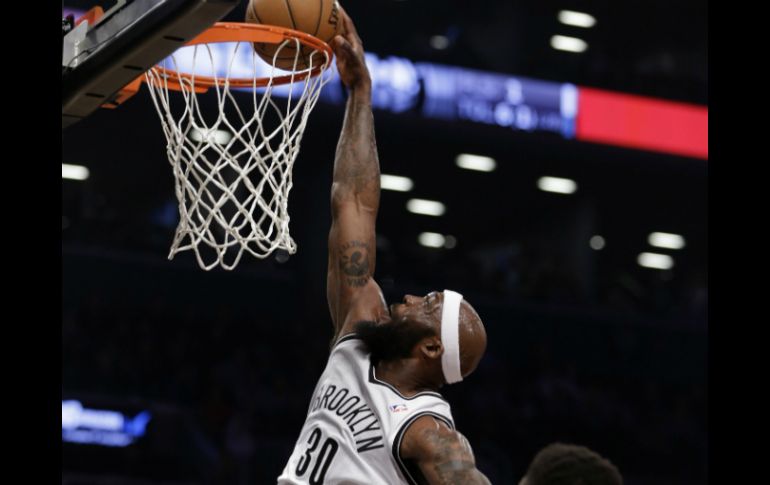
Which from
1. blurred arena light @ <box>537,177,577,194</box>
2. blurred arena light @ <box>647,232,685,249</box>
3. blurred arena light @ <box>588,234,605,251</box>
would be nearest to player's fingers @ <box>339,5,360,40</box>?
blurred arena light @ <box>537,177,577,194</box>

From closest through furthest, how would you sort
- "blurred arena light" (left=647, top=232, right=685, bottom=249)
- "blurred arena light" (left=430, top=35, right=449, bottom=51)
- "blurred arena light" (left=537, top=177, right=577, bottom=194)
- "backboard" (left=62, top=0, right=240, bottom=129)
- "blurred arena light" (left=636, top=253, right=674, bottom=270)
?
"backboard" (left=62, top=0, right=240, bottom=129), "blurred arena light" (left=430, top=35, right=449, bottom=51), "blurred arena light" (left=537, top=177, right=577, bottom=194), "blurred arena light" (left=647, top=232, right=685, bottom=249), "blurred arena light" (left=636, top=253, right=674, bottom=270)

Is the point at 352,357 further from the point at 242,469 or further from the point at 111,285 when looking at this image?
the point at 111,285

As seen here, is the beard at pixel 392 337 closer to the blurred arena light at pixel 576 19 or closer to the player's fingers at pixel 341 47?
the player's fingers at pixel 341 47

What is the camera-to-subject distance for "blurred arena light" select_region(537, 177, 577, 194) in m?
17.2

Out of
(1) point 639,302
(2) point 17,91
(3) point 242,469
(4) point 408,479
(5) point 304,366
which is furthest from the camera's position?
(1) point 639,302

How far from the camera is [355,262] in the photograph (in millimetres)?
4176

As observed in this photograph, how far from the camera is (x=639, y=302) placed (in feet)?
55.7

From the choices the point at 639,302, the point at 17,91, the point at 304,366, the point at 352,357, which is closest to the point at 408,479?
the point at 352,357

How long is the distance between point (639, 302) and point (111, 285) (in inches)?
286

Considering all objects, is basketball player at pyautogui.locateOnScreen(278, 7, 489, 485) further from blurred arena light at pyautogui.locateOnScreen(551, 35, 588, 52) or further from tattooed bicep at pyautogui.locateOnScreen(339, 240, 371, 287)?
blurred arena light at pyautogui.locateOnScreen(551, 35, 588, 52)

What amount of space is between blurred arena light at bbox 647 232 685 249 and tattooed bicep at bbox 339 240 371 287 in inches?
617

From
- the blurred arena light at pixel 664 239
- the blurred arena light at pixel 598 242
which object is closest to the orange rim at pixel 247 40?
the blurred arena light at pixel 598 242

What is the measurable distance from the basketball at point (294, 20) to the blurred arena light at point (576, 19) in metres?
13.4

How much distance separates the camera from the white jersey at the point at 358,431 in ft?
11.8
